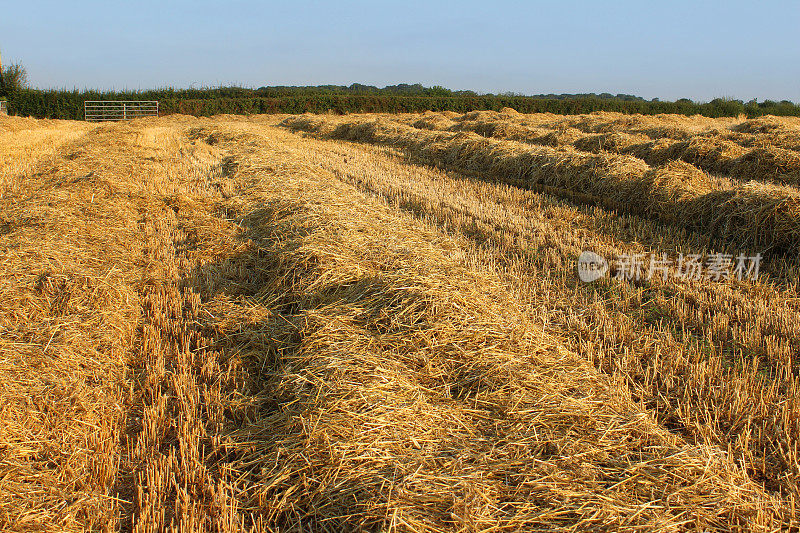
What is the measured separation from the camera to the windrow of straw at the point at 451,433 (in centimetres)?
231

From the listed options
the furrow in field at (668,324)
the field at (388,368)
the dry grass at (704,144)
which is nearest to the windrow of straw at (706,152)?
the dry grass at (704,144)

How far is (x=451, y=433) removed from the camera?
A: 2.82 meters

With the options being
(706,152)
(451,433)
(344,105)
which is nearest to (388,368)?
Answer: (451,433)

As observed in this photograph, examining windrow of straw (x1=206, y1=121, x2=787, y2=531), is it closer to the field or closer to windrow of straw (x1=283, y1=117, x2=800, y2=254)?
the field

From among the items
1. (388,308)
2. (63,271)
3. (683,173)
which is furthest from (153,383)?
(683,173)

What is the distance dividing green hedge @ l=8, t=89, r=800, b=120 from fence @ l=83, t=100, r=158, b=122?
73cm

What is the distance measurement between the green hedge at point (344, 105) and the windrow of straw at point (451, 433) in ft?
117

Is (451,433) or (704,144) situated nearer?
(451,433)

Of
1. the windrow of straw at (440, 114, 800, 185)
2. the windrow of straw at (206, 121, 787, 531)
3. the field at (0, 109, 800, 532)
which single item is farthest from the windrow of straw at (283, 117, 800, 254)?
the windrow of straw at (206, 121, 787, 531)

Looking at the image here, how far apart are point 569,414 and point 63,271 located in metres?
4.53

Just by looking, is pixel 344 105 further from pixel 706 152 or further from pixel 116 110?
pixel 706 152

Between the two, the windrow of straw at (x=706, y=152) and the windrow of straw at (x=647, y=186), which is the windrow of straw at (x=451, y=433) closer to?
the windrow of straw at (x=647, y=186)

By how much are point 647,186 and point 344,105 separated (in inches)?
1296

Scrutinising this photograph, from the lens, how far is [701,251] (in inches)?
253
